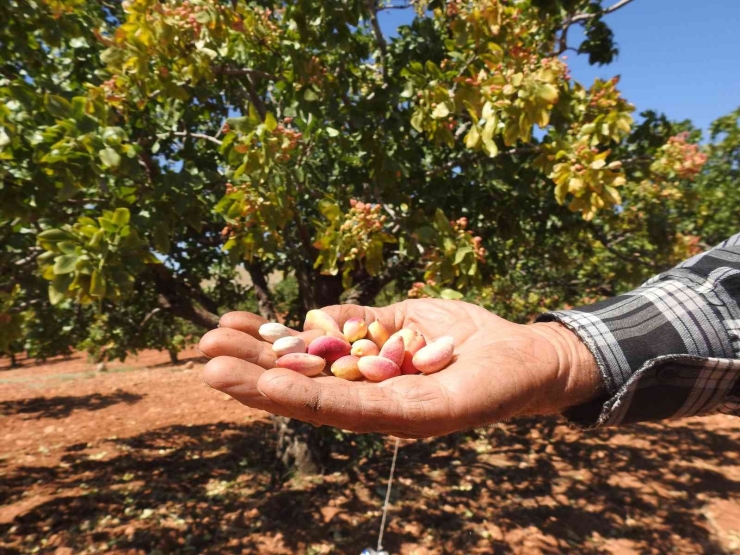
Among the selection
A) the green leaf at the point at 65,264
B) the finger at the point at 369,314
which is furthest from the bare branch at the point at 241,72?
the finger at the point at 369,314

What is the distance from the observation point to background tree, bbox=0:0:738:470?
2.10m

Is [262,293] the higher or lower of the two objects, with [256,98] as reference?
lower

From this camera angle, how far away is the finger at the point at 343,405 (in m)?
1.00

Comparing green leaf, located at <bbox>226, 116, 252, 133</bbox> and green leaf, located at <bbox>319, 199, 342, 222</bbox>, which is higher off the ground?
green leaf, located at <bbox>226, 116, 252, 133</bbox>

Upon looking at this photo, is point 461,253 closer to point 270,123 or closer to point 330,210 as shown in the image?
point 330,210

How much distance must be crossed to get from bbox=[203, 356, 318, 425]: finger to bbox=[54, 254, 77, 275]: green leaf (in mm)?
1083

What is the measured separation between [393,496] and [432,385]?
3.53 metres

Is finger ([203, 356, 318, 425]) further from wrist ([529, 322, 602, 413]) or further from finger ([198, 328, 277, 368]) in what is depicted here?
wrist ([529, 322, 602, 413])

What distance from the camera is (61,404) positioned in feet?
28.0

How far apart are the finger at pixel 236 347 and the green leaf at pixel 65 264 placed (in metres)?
0.91

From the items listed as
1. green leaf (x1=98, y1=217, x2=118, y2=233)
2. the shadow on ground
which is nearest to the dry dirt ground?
the shadow on ground

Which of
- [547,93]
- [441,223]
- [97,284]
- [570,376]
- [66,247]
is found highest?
[547,93]

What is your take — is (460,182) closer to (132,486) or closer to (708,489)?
(708,489)

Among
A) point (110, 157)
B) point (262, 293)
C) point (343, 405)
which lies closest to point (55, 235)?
point (110, 157)
